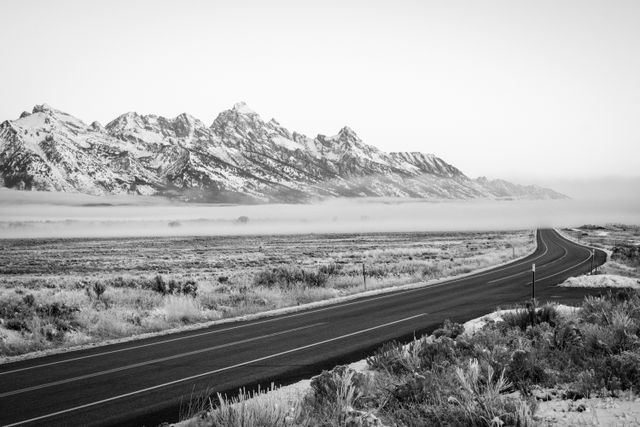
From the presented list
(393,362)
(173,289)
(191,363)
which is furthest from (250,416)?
(173,289)

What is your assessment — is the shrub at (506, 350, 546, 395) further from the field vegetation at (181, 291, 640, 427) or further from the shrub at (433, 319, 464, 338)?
the shrub at (433, 319, 464, 338)

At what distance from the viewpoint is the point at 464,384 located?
21.0 ft

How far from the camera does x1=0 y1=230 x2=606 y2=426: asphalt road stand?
859cm

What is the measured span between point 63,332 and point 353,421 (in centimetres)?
1327

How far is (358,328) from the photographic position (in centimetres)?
1587

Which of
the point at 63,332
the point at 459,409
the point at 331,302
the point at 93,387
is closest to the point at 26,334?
the point at 63,332

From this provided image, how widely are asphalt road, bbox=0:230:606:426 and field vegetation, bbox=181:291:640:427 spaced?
60.0 inches

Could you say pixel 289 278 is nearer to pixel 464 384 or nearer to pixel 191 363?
pixel 191 363

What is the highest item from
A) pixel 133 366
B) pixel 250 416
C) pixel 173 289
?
pixel 250 416

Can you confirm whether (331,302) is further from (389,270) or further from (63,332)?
(389,270)

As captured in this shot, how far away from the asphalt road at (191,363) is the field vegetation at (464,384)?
5.00ft

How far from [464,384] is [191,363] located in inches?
294

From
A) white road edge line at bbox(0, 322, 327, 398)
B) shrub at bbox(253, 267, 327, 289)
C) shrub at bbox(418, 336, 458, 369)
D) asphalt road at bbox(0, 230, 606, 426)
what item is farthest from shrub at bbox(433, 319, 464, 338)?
shrub at bbox(253, 267, 327, 289)

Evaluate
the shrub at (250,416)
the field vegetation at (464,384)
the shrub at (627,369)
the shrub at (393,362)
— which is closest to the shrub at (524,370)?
the field vegetation at (464,384)
